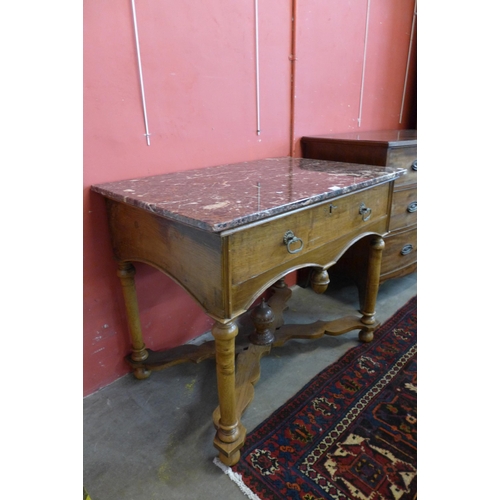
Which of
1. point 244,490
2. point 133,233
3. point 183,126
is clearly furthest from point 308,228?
point 244,490

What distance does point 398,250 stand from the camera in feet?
7.20

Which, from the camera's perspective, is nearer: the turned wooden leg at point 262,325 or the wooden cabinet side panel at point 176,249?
the wooden cabinet side panel at point 176,249

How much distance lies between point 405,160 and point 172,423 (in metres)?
1.67

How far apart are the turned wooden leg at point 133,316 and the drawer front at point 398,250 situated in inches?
55.7

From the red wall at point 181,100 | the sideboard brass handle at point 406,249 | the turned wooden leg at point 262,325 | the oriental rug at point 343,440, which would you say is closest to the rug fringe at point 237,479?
the oriental rug at point 343,440

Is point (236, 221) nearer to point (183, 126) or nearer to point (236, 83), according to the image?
point (183, 126)

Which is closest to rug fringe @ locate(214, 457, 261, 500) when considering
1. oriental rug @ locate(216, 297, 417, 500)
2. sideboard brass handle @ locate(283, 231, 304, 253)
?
oriental rug @ locate(216, 297, 417, 500)

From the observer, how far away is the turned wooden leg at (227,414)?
3.77ft

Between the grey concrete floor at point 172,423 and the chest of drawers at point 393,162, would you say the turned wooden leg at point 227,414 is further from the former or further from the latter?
the chest of drawers at point 393,162

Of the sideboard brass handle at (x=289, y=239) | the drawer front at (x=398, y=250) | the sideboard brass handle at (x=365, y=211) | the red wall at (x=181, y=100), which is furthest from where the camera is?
the drawer front at (x=398, y=250)

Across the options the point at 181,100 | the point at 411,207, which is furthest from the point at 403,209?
the point at 181,100

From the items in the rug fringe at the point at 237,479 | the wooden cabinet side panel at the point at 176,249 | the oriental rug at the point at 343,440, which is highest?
the wooden cabinet side panel at the point at 176,249

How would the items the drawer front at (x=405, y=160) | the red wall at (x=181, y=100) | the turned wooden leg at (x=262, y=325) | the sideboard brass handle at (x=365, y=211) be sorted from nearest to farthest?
1. the red wall at (x=181, y=100)
2. the sideboard brass handle at (x=365, y=211)
3. the turned wooden leg at (x=262, y=325)
4. the drawer front at (x=405, y=160)

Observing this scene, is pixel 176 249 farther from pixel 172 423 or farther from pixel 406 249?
pixel 406 249
